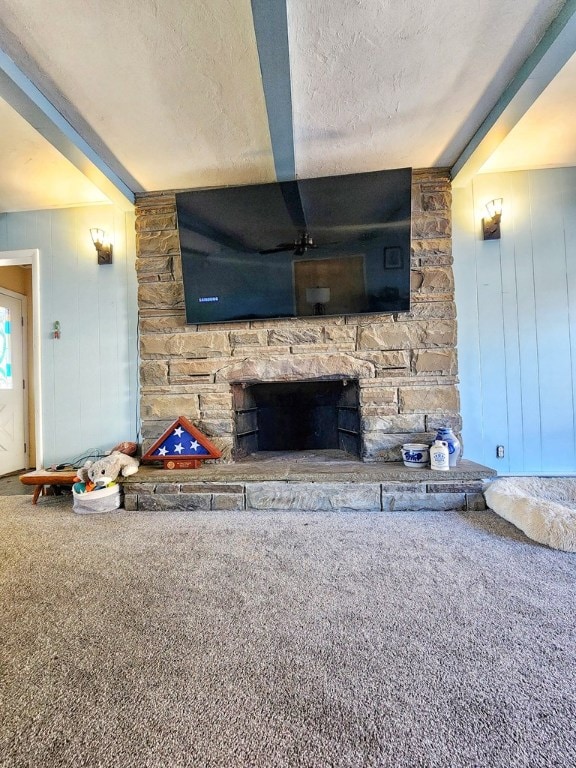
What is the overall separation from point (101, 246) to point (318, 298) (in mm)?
1776

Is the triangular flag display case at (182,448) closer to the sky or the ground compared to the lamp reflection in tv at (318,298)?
closer to the ground

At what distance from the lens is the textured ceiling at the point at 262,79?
1.42 metres

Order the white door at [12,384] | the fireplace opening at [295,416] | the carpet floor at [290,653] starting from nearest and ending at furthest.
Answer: the carpet floor at [290,653]
the fireplace opening at [295,416]
the white door at [12,384]

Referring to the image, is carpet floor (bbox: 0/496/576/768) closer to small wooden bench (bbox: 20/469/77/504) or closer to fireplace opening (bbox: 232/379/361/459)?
small wooden bench (bbox: 20/469/77/504)

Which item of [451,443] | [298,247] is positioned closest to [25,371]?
[298,247]

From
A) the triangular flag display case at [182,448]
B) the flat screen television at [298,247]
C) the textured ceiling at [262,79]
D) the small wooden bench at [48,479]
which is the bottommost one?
the small wooden bench at [48,479]

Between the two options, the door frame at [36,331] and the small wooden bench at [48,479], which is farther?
the door frame at [36,331]

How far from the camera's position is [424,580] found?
1321mm

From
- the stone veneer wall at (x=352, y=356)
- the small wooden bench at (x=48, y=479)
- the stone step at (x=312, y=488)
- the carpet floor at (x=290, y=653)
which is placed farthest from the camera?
the stone veneer wall at (x=352, y=356)

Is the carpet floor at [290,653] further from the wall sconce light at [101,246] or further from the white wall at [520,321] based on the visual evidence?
the wall sconce light at [101,246]

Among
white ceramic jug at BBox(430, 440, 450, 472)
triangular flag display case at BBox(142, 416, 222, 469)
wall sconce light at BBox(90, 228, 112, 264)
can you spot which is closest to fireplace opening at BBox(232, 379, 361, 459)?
triangular flag display case at BBox(142, 416, 222, 469)

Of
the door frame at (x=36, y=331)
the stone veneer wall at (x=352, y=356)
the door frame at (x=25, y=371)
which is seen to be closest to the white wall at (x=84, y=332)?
the door frame at (x=36, y=331)

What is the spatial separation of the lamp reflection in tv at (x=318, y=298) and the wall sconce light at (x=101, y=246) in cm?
164

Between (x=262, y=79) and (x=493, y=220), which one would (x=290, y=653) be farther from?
(x=493, y=220)
